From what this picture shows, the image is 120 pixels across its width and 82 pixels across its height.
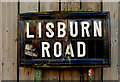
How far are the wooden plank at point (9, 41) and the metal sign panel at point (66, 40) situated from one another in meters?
0.18

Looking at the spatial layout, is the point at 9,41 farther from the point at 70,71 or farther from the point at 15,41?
the point at 70,71

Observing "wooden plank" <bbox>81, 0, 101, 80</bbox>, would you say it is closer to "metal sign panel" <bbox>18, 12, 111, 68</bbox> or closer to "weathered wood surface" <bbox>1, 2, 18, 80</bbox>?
"metal sign panel" <bbox>18, 12, 111, 68</bbox>

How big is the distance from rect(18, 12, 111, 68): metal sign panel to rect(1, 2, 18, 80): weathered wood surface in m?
0.18

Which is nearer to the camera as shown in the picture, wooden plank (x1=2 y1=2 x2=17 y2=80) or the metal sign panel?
the metal sign panel

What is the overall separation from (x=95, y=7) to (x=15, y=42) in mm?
724

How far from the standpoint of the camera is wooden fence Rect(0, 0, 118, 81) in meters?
0.97

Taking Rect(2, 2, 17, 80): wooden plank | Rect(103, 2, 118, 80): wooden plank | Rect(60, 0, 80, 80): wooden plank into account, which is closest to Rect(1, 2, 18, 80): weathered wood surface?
Rect(2, 2, 17, 80): wooden plank

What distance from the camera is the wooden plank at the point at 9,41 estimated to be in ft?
3.26

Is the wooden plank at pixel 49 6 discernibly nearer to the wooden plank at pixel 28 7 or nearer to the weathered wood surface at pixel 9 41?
the wooden plank at pixel 28 7

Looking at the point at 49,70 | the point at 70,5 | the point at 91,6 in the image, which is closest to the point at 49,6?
the point at 70,5

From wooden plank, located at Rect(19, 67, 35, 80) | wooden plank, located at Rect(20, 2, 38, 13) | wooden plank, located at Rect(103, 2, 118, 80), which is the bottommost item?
wooden plank, located at Rect(19, 67, 35, 80)

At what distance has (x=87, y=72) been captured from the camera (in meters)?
0.94

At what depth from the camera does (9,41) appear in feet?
3.28

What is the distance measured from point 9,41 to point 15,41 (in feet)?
0.17
